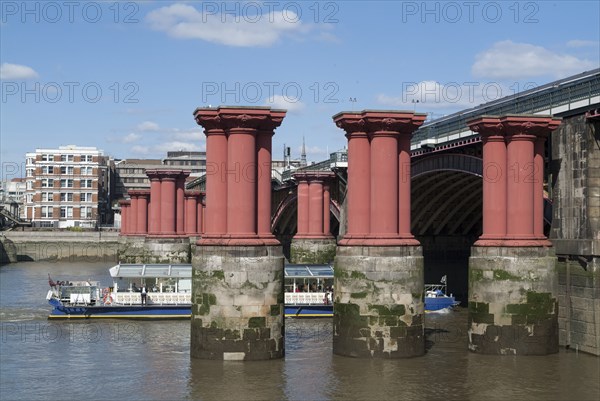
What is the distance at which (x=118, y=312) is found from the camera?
64.6 metres

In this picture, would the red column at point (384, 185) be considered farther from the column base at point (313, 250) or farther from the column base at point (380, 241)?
the column base at point (313, 250)

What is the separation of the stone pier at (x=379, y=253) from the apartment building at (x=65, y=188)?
14202cm

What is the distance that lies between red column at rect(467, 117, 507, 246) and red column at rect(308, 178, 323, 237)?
171ft

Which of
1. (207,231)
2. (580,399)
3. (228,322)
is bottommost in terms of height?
(580,399)

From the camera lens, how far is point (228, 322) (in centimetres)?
4316

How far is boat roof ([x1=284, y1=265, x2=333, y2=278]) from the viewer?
6900 cm

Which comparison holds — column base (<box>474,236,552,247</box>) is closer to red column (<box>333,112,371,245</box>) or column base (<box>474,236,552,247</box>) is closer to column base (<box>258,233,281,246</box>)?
red column (<box>333,112,371,245</box>)

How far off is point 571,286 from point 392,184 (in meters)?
10.2

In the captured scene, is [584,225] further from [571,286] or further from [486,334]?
[486,334]

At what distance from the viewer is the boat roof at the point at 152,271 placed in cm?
6744

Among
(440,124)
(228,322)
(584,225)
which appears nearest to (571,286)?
(584,225)

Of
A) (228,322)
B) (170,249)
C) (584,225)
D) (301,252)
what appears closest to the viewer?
(228,322)

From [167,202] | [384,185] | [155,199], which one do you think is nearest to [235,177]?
[384,185]

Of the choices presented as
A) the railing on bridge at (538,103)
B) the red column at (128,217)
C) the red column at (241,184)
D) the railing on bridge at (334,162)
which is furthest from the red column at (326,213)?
the red column at (241,184)
